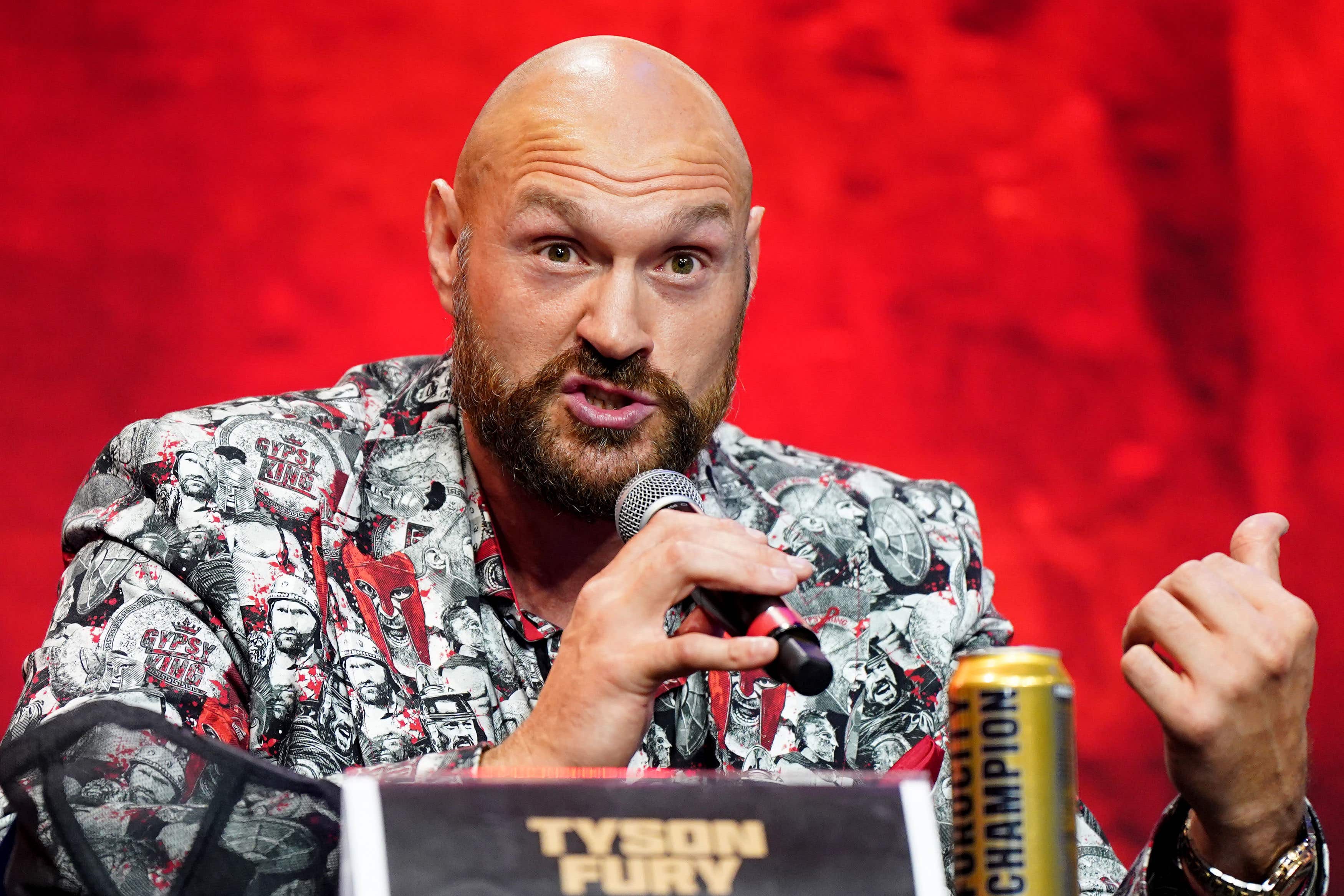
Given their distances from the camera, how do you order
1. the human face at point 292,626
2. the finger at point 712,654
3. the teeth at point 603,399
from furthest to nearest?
the teeth at point 603,399
the human face at point 292,626
the finger at point 712,654

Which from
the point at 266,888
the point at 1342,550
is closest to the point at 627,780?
the point at 266,888

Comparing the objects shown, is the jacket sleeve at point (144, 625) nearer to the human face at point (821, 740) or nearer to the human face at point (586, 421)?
the human face at point (586, 421)

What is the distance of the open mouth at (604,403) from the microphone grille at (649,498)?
294 mm

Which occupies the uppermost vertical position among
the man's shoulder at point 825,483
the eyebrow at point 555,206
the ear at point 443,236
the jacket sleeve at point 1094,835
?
the ear at point 443,236

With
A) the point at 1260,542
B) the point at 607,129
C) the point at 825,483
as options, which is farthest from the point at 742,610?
the point at 825,483

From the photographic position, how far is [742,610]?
1.00 meters

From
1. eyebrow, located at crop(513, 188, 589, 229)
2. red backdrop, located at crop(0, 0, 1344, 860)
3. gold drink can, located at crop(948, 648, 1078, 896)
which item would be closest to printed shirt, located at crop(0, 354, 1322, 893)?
eyebrow, located at crop(513, 188, 589, 229)

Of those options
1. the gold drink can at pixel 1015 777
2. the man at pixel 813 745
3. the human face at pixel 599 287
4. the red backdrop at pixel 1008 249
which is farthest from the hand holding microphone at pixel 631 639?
the red backdrop at pixel 1008 249

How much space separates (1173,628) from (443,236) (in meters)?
1.08

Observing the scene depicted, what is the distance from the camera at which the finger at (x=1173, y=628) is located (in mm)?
984

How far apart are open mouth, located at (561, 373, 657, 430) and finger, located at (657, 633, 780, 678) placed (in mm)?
496

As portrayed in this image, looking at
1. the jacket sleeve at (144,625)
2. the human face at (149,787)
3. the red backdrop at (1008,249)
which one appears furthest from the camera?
the red backdrop at (1008,249)

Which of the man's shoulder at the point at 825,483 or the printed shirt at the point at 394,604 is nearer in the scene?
the printed shirt at the point at 394,604

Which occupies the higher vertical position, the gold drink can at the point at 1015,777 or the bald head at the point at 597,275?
the bald head at the point at 597,275
